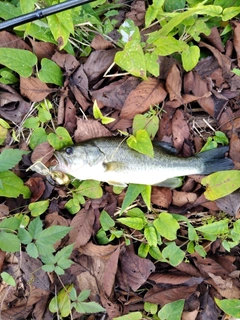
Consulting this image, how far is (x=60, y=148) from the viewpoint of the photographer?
2.72 meters

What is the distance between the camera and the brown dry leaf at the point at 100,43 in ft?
9.04

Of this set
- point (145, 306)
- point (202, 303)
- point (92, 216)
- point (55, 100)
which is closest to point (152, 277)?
point (145, 306)

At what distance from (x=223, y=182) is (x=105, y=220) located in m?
1.05

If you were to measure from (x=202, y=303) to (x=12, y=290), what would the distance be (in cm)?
169

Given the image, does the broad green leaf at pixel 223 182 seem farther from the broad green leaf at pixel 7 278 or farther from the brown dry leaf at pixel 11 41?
the brown dry leaf at pixel 11 41

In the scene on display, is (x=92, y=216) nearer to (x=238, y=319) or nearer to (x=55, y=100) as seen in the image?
(x=55, y=100)

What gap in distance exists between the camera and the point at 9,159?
100.0 inches

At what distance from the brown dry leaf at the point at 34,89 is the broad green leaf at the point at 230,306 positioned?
7.56 feet

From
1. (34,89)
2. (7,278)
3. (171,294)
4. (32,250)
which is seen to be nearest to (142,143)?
(34,89)

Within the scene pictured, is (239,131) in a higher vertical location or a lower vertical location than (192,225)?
higher

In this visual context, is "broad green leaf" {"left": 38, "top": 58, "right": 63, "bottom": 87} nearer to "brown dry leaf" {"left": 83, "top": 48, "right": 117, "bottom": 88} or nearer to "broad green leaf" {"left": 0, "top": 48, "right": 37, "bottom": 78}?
"broad green leaf" {"left": 0, "top": 48, "right": 37, "bottom": 78}

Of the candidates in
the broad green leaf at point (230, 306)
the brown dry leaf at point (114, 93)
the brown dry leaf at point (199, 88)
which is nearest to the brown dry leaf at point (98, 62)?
the brown dry leaf at point (114, 93)

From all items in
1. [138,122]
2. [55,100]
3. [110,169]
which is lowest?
[110,169]

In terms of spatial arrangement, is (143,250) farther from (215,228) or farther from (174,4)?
(174,4)
